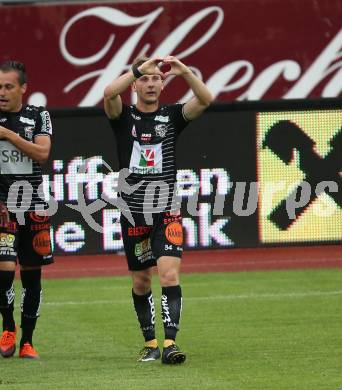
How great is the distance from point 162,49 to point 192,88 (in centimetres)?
1210

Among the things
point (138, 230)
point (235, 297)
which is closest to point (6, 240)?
point (138, 230)

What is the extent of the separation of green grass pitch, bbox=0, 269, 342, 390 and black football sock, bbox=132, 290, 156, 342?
0.72 ft

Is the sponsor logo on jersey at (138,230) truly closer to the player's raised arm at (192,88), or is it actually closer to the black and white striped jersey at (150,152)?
the black and white striped jersey at (150,152)

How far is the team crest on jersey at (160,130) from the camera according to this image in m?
9.62

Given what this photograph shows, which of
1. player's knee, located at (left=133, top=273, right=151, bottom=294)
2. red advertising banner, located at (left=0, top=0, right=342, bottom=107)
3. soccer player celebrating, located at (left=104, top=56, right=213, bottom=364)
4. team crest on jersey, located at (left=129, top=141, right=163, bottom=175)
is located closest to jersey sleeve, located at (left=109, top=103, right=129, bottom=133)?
soccer player celebrating, located at (left=104, top=56, right=213, bottom=364)

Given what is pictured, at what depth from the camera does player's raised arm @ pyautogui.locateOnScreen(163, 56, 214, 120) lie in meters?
9.29

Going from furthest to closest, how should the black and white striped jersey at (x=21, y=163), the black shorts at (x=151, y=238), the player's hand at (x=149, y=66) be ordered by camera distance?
the black and white striped jersey at (x=21, y=163), the black shorts at (x=151, y=238), the player's hand at (x=149, y=66)

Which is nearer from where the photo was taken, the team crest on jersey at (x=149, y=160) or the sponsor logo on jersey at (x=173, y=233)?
the sponsor logo on jersey at (x=173, y=233)

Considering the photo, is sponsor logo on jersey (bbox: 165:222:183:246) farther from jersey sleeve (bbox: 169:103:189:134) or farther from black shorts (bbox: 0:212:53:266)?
black shorts (bbox: 0:212:53:266)

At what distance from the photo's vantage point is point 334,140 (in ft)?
52.9

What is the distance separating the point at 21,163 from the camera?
971cm

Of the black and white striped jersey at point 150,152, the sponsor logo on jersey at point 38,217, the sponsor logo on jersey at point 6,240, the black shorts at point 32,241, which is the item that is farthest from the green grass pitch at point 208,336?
the black and white striped jersey at point 150,152

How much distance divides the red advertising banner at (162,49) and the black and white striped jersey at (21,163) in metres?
11.7

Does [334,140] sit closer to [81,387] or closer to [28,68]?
[28,68]
